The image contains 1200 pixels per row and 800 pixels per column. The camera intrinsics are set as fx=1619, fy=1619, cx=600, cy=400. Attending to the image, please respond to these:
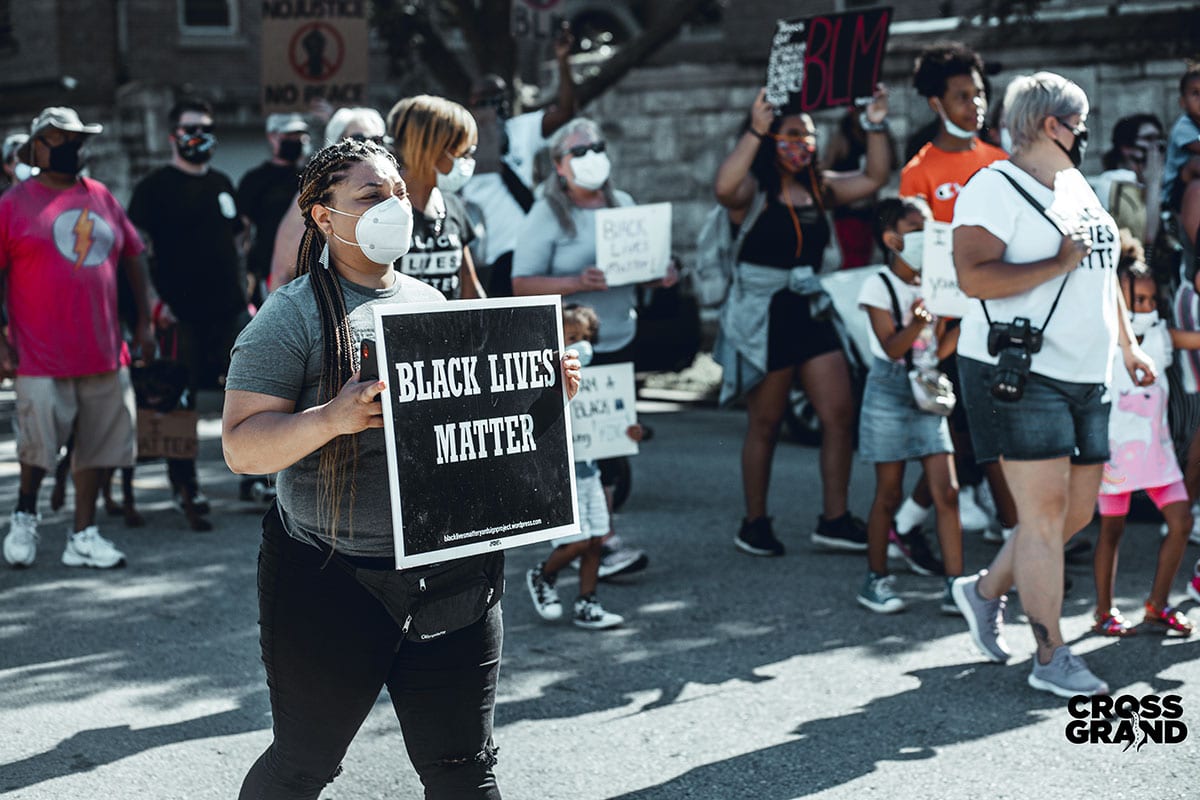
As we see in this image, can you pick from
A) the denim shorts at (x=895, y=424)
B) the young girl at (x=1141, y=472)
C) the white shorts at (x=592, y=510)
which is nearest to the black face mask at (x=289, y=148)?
the white shorts at (x=592, y=510)

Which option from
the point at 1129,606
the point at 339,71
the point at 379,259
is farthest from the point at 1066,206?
the point at 339,71

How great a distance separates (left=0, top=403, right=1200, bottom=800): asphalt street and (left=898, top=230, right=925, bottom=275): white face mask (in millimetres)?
1403

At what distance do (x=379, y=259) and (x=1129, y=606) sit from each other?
4136 millimetres

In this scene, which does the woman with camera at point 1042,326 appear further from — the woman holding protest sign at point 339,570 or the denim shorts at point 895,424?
the woman holding protest sign at point 339,570

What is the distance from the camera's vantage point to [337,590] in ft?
11.2

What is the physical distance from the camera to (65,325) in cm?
734

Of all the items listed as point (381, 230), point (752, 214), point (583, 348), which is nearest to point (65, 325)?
point (583, 348)

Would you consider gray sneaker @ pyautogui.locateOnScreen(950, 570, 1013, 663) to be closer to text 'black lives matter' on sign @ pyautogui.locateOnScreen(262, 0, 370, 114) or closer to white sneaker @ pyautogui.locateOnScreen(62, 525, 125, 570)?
white sneaker @ pyautogui.locateOnScreen(62, 525, 125, 570)

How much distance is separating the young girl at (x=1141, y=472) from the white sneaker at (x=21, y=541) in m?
4.70

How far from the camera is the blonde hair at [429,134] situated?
561cm

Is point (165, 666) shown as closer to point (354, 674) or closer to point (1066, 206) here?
point (354, 674)

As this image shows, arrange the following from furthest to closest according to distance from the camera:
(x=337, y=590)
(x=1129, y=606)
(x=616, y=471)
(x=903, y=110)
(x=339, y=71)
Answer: (x=903, y=110)
(x=339, y=71)
(x=616, y=471)
(x=1129, y=606)
(x=337, y=590)

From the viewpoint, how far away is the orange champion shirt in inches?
278

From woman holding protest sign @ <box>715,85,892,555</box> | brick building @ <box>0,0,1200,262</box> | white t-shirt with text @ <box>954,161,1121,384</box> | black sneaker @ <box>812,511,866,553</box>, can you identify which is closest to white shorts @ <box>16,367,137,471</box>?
woman holding protest sign @ <box>715,85,892,555</box>
